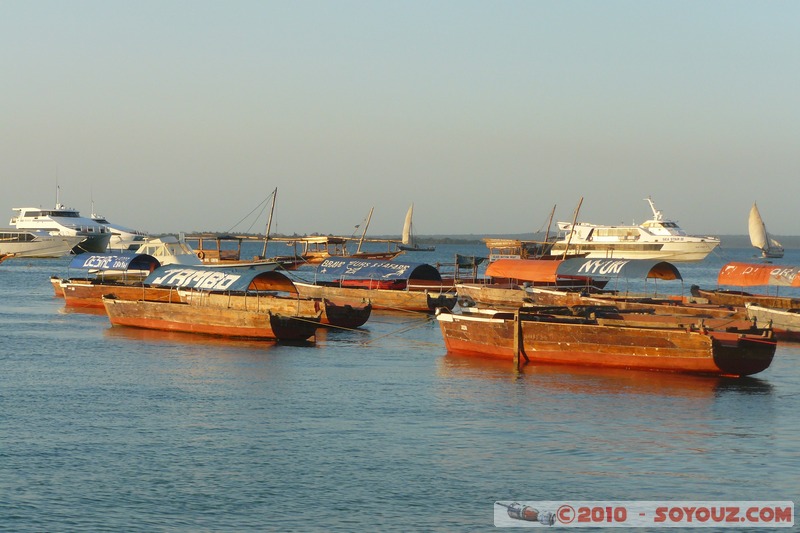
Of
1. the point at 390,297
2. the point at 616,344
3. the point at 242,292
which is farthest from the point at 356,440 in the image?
the point at 390,297

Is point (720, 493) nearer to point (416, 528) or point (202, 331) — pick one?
point (416, 528)

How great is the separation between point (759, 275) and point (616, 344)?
20.9 metres

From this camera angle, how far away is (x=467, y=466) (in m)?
21.9

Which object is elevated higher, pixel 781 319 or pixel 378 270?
pixel 378 270

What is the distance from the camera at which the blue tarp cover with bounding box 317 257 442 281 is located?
2506 inches

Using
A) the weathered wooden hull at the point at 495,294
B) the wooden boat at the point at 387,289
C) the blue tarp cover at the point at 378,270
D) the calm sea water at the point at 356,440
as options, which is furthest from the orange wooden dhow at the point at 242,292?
the weathered wooden hull at the point at 495,294

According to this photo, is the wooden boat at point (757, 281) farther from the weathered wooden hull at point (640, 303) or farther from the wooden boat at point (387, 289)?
the wooden boat at point (387, 289)

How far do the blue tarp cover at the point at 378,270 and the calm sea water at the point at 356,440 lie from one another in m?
23.8

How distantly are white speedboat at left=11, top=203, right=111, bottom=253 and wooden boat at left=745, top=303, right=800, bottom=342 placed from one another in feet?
344

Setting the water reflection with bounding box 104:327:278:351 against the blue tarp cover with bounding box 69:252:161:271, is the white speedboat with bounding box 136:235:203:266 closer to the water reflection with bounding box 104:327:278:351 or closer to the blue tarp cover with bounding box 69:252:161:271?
the blue tarp cover with bounding box 69:252:161:271

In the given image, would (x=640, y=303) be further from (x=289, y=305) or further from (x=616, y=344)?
(x=289, y=305)

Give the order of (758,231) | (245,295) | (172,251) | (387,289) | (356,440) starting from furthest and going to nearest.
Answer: (758,231) < (172,251) < (387,289) < (245,295) < (356,440)

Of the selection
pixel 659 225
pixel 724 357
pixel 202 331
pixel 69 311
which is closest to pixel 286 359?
pixel 202 331

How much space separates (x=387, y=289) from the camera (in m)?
65.4
